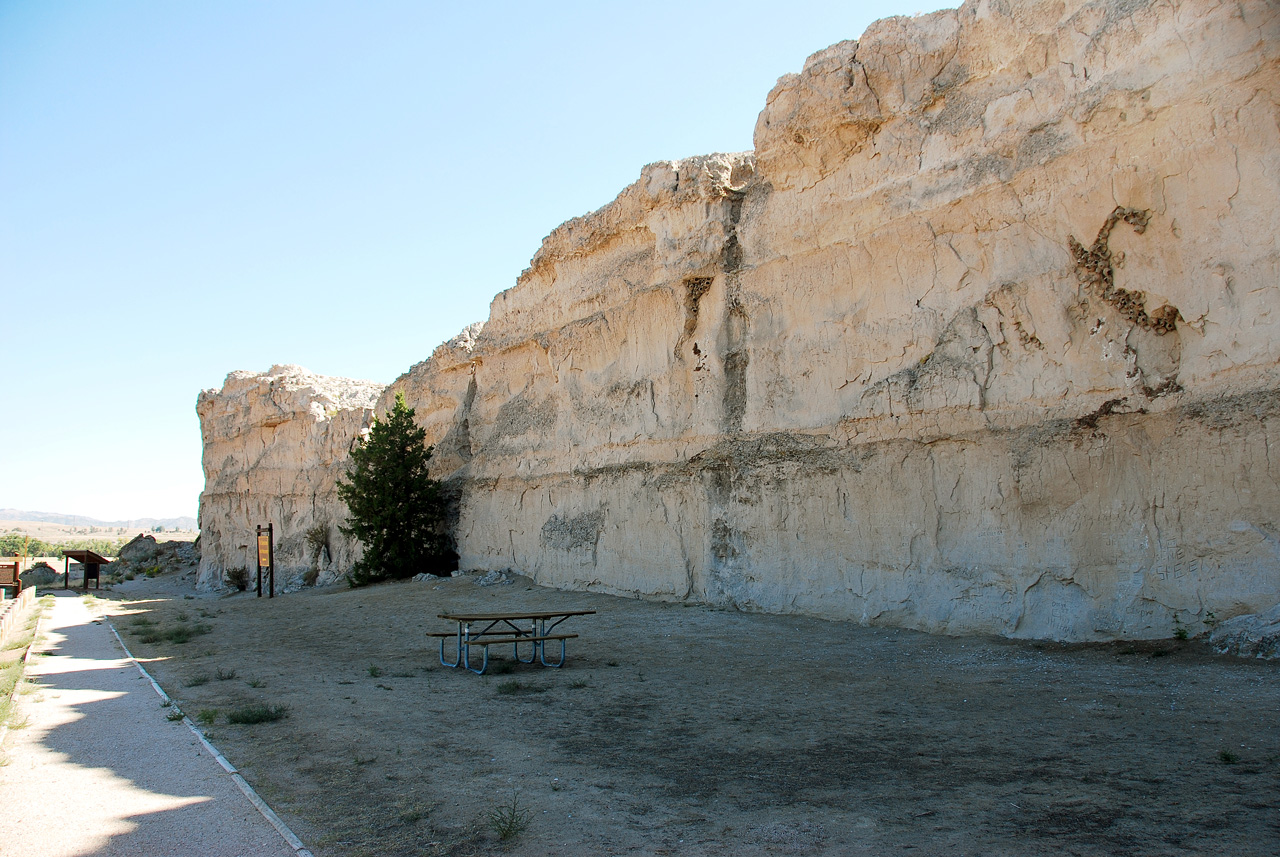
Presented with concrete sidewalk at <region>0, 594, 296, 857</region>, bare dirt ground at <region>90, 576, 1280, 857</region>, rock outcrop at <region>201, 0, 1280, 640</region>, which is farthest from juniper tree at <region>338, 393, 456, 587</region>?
concrete sidewalk at <region>0, 594, 296, 857</region>

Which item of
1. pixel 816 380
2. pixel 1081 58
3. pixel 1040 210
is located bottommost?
pixel 816 380

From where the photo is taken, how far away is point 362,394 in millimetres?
33375

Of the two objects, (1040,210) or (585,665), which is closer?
(585,665)

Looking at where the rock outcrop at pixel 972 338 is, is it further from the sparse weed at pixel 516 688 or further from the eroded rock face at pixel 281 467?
the eroded rock face at pixel 281 467

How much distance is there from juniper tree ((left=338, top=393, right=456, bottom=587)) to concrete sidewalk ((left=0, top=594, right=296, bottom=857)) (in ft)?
42.9

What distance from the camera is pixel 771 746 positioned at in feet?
19.6

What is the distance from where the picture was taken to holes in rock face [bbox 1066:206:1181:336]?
952cm

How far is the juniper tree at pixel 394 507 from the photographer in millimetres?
21438

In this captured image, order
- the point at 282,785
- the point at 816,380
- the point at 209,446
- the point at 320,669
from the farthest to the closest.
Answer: the point at 209,446
the point at 816,380
the point at 320,669
the point at 282,785

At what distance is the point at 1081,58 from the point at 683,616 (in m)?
9.54

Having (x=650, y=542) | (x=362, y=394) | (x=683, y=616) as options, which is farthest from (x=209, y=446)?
(x=683, y=616)

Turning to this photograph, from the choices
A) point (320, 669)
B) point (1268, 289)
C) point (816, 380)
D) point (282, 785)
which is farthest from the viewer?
point (816, 380)

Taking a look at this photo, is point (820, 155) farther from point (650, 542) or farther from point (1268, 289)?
point (650, 542)

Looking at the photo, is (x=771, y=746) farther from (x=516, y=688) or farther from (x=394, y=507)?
(x=394, y=507)
